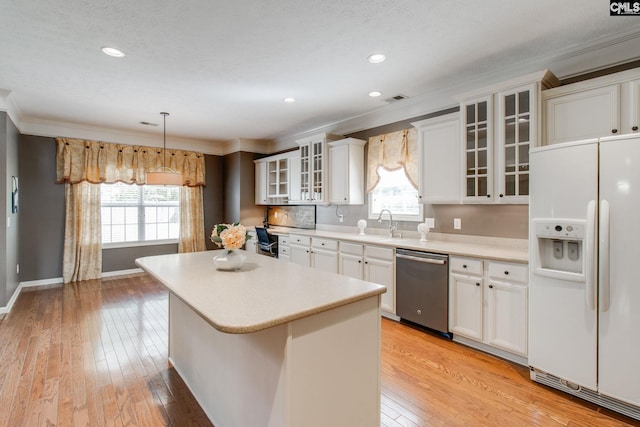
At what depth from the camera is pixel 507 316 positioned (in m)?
2.62

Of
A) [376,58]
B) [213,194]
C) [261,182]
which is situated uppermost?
[376,58]

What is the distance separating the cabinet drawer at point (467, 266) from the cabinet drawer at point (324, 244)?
5.26 feet

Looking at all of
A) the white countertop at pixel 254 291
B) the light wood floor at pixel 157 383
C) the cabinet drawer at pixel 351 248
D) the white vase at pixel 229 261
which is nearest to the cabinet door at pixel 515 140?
the light wood floor at pixel 157 383

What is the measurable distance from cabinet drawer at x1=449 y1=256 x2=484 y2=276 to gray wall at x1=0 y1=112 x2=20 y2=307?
5094 mm

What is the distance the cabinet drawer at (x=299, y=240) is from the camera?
182 inches

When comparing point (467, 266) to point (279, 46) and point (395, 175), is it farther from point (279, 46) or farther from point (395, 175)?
point (279, 46)

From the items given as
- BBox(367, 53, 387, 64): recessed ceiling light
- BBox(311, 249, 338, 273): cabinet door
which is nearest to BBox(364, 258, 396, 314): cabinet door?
BBox(311, 249, 338, 273): cabinet door

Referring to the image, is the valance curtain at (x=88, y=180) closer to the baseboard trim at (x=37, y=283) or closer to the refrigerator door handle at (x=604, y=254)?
the baseboard trim at (x=37, y=283)

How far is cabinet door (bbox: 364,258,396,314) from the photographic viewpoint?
3500 mm

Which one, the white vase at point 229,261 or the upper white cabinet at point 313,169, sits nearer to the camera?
the white vase at point 229,261

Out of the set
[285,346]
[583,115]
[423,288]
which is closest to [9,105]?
[285,346]

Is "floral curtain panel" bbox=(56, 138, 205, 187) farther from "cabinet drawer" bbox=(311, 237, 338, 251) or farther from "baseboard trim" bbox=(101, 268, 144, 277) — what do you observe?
"cabinet drawer" bbox=(311, 237, 338, 251)

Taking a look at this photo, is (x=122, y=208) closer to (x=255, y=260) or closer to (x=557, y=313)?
(x=255, y=260)

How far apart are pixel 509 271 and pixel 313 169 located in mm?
3153
